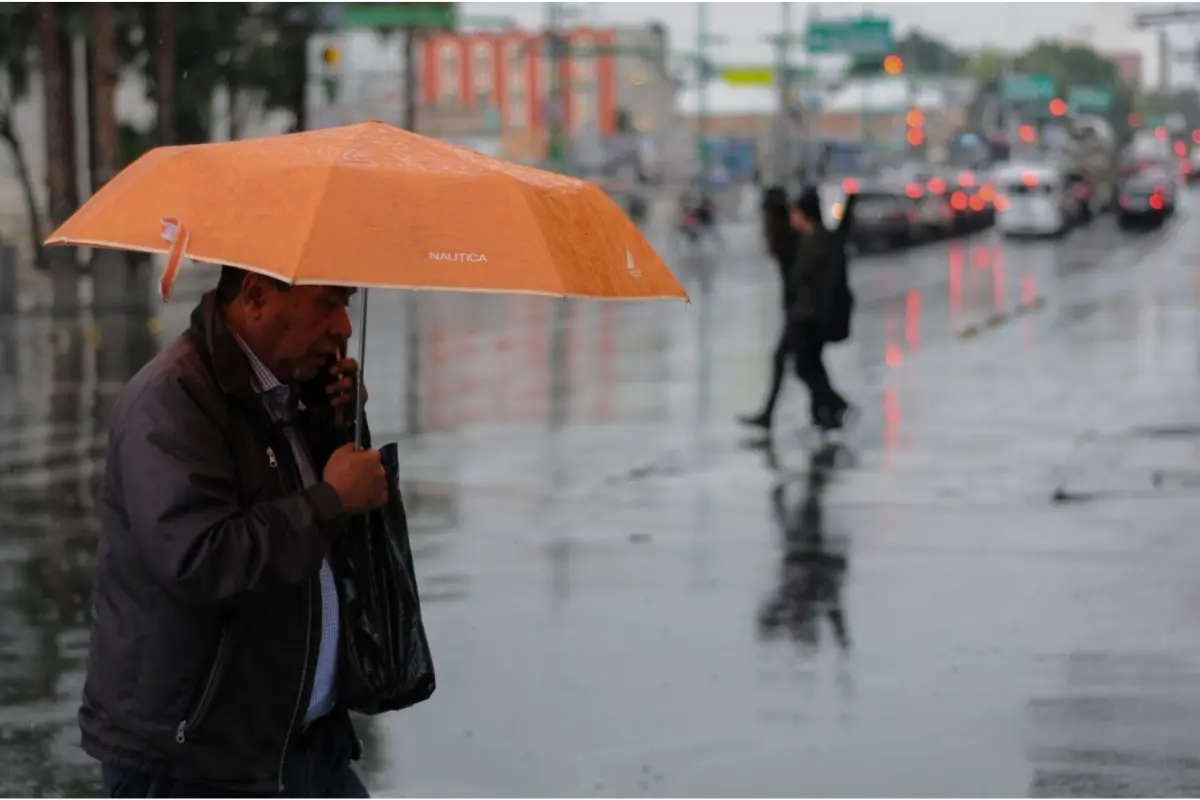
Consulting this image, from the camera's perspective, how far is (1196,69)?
11681 cm

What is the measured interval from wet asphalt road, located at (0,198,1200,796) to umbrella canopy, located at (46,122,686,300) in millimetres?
3022

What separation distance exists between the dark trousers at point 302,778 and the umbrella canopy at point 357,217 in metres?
0.84

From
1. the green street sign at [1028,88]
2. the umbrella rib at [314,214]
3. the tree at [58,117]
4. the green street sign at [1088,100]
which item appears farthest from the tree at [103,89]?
the green street sign at [1088,100]

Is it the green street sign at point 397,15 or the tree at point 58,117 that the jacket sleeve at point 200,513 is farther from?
the green street sign at point 397,15

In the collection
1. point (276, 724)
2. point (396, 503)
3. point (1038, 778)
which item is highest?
point (396, 503)

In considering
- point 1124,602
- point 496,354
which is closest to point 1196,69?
point 496,354

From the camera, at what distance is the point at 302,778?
413cm

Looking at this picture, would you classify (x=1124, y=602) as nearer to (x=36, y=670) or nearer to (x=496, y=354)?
(x=36, y=670)

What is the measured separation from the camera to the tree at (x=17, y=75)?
37.6m

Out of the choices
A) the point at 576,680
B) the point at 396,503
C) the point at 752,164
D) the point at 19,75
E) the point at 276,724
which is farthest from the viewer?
the point at 752,164

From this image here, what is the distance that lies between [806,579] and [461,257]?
22.0ft

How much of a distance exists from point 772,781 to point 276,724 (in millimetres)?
3139

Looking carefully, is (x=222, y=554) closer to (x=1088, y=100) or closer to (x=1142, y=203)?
(x=1142, y=203)

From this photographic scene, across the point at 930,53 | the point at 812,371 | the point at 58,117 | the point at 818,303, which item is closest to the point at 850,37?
the point at 58,117
